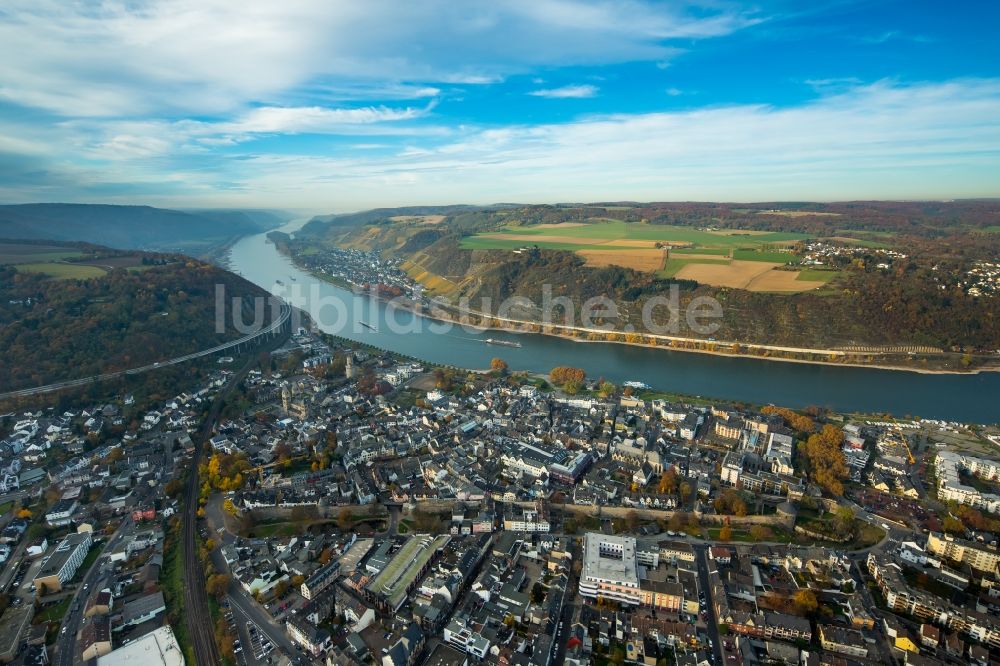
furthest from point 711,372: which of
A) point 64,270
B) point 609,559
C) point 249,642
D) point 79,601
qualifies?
point 64,270

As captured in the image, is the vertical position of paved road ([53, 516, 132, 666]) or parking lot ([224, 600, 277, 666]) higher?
paved road ([53, 516, 132, 666])

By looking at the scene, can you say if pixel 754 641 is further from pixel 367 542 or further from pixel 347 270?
pixel 347 270

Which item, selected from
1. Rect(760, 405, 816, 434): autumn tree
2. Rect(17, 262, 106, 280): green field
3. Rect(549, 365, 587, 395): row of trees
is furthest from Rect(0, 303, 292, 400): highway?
Rect(760, 405, 816, 434): autumn tree

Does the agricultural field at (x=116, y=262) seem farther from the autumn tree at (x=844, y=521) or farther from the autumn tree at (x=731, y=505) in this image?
the autumn tree at (x=844, y=521)

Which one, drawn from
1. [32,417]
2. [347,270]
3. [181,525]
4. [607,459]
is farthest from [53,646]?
[347,270]

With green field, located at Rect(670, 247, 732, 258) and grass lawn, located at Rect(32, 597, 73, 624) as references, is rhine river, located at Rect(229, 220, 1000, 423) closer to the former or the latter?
grass lawn, located at Rect(32, 597, 73, 624)

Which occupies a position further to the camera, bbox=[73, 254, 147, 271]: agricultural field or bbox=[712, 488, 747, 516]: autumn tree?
bbox=[73, 254, 147, 271]: agricultural field

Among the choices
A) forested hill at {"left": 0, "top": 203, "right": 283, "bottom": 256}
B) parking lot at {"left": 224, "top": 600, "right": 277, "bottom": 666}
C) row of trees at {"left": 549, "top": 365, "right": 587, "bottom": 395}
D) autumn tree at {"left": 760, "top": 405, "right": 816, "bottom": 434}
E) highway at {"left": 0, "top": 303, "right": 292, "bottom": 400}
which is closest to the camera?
parking lot at {"left": 224, "top": 600, "right": 277, "bottom": 666}
